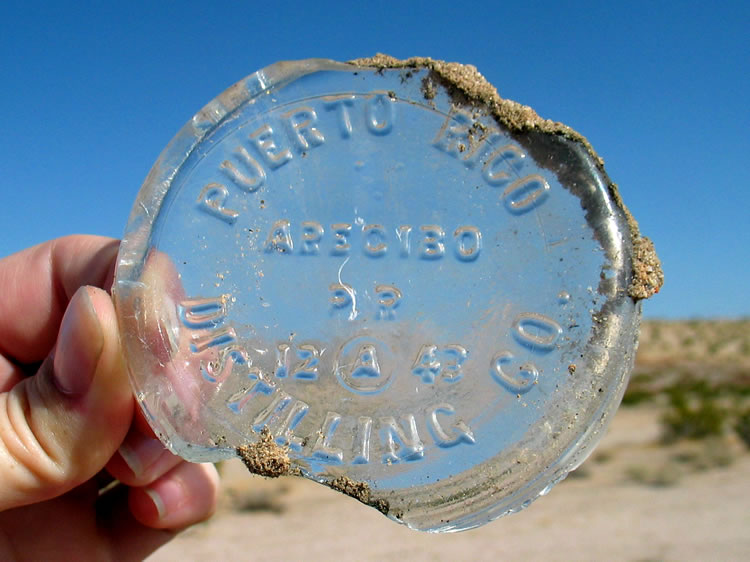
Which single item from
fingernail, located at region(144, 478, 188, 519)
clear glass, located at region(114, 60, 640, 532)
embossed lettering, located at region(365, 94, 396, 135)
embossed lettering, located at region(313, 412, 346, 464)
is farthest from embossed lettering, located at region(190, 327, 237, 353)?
fingernail, located at region(144, 478, 188, 519)

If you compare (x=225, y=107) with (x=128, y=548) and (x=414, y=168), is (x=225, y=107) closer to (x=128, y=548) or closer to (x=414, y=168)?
(x=414, y=168)

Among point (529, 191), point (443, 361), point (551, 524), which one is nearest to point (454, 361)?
point (443, 361)

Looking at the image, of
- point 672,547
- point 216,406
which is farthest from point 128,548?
point 672,547

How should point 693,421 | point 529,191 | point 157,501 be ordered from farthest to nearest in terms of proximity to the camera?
point 693,421
point 157,501
point 529,191

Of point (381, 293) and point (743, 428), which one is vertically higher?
point (743, 428)

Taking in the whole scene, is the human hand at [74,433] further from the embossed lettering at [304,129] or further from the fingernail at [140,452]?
the embossed lettering at [304,129]

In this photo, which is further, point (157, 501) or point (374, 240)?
point (157, 501)

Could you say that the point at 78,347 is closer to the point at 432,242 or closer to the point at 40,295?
the point at 40,295

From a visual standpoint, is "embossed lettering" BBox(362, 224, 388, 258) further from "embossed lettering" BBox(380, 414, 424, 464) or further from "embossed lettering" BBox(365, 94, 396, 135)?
"embossed lettering" BBox(380, 414, 424, 464)
